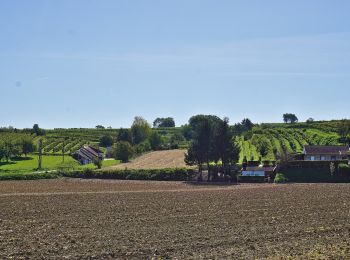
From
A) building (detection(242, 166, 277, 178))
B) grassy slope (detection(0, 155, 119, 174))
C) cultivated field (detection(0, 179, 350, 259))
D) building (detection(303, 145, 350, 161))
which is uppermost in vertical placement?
building (detection(303, 145, 350, 161))

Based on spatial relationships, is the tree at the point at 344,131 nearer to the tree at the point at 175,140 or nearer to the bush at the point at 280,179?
the tree at the point at 175,140

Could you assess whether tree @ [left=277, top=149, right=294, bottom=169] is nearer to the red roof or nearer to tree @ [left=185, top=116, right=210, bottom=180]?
tree @ [left=185, top=116, right=210, bottom=180]

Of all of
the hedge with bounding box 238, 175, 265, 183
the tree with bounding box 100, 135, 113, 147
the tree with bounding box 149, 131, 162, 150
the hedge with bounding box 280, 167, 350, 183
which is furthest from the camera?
the tree with bounding box 100, 135, 113, 147

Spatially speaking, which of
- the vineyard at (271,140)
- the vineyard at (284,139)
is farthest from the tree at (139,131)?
the vineyard at (284,139)

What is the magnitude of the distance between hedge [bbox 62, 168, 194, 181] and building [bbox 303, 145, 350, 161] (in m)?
25.2

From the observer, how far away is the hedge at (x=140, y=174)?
92.8 metres

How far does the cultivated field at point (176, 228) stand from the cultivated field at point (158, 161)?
56.8m

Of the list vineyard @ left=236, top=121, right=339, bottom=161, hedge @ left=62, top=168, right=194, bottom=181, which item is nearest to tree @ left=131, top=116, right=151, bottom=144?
vineyard @ left=236, top=121, right=339, bottom=161

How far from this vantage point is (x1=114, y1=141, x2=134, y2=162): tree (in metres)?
128

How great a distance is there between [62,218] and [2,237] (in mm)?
9057

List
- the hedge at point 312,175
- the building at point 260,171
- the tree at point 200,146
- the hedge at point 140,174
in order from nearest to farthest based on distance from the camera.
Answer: the hedge at point 312,175 → the building at point 260,171 → the hedge at point 140,174 → the tree at point 200,146

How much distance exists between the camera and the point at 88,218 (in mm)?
38594

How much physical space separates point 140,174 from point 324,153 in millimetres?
36243

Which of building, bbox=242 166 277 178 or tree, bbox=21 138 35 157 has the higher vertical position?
tree, bbox=21 138 35 157
